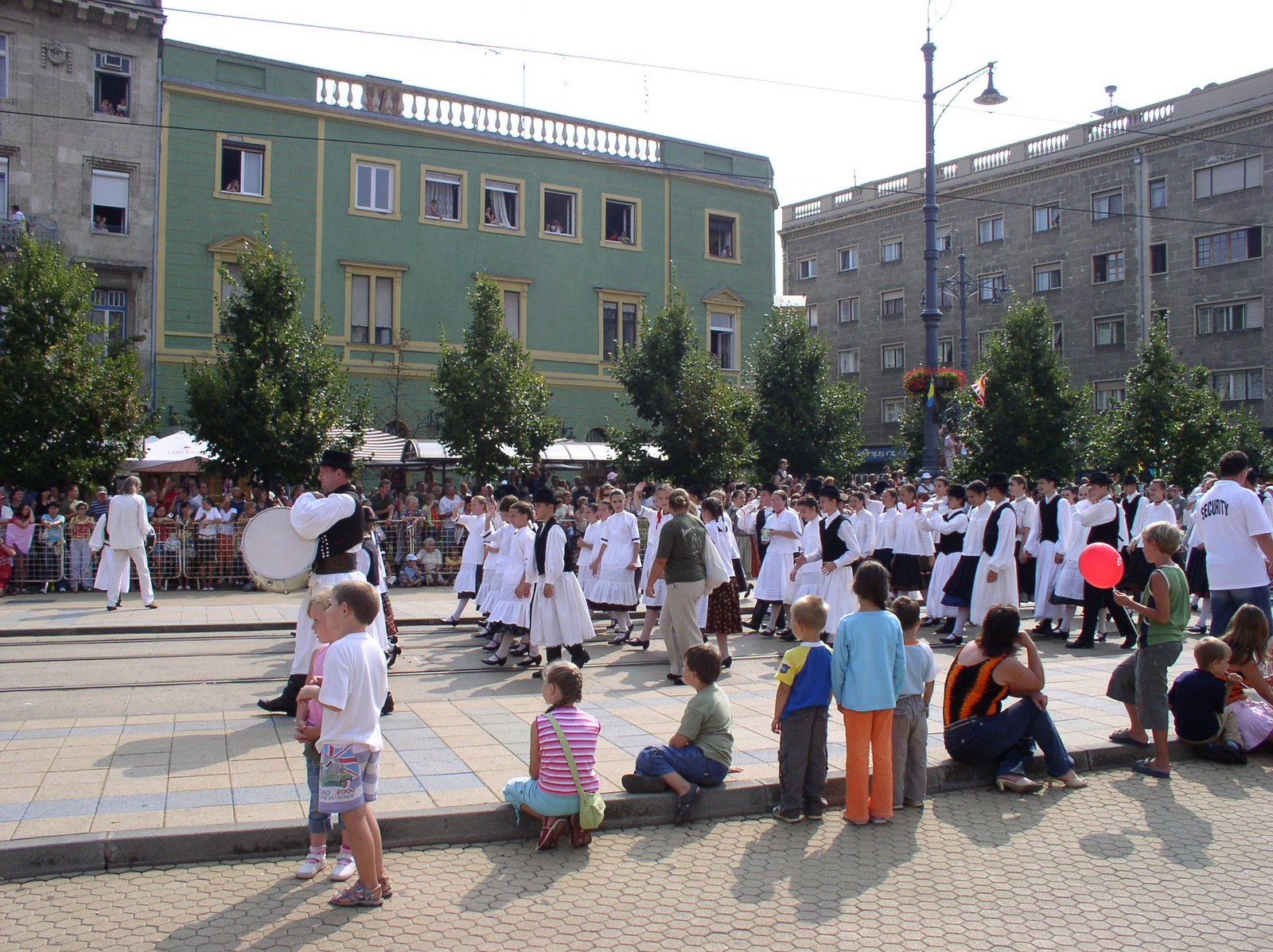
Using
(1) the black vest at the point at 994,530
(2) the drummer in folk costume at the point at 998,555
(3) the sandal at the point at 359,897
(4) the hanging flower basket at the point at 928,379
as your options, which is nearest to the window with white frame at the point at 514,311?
(4) the hanging flower basket at the point at 928,379

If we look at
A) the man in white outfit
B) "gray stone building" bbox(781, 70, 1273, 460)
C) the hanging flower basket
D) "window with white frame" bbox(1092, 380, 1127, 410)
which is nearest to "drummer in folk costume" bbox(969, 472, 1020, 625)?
the hanging flower basket

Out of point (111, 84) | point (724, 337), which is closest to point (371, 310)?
point (111, 84)

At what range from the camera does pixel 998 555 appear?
12180 mm

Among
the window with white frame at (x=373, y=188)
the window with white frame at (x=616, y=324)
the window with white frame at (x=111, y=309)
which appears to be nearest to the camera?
the window with white frame at (x=111, y=309)

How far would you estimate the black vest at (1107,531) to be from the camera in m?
12.8

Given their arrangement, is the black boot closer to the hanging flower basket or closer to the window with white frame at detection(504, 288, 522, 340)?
the hanging flower basket

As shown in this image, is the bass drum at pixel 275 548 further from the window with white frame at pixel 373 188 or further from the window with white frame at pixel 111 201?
the window with white frame at pixel 373 188

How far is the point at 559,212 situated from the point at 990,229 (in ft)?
73.3

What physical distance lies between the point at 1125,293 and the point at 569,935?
42843 mm

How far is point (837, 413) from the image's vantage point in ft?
102

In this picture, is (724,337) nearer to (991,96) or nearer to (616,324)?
(616,324)

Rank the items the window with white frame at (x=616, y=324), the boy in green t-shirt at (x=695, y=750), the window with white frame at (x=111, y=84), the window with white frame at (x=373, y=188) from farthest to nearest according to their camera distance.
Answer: the window with white frame at (x=616, y=324) → the window with white frame at (x=373, y=188) → the window with white frame at (x=111, y=84) → the boy in green t-shirt at (x=695, y=750)

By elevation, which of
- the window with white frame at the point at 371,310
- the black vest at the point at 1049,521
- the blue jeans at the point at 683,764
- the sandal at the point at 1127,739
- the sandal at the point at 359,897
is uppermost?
the window with white frame at the point at 371,310

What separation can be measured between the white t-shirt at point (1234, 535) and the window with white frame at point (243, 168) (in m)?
26.0
